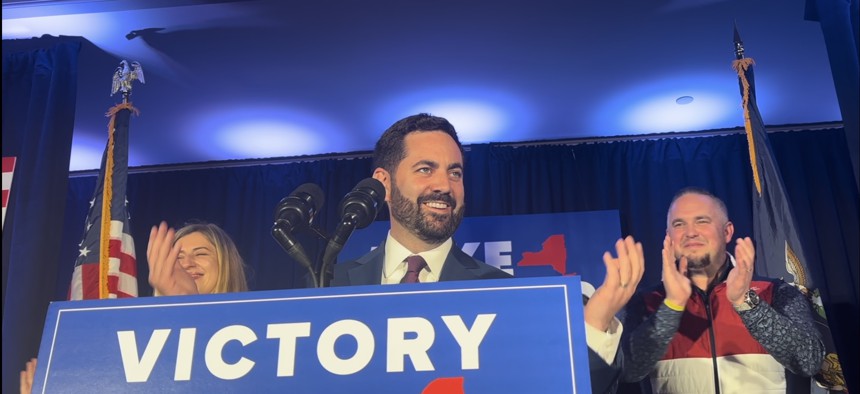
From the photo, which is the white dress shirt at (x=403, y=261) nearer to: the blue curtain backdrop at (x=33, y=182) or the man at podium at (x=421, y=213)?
the man at podium at (x=421, y=213)

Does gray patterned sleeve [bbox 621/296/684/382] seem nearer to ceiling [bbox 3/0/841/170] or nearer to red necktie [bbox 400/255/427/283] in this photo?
red necktie [bbox 400/255/427/283]

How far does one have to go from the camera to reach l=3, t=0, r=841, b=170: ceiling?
10.3 ft

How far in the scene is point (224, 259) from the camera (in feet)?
9.61

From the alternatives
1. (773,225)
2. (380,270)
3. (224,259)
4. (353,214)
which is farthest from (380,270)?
(773,225)

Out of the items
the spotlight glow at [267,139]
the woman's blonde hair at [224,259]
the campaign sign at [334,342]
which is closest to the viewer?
the campaign sign at [334,342]

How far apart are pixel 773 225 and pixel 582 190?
5.16 feet

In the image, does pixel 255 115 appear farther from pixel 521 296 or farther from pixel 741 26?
pixel 521 296

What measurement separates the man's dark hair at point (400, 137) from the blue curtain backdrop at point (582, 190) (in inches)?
55.5

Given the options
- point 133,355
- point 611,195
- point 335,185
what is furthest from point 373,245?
point 133,355

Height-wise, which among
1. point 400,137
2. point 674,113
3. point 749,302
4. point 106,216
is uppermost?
point 674,113

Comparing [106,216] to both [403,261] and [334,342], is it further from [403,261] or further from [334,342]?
[334,342]

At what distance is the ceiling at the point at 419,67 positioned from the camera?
3125 millimetres

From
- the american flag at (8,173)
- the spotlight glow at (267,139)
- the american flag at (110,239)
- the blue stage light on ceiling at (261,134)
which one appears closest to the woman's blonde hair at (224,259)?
the american flag at (110,239)

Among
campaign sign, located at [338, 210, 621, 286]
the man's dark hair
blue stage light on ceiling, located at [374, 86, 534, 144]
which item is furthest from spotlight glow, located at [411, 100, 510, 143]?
the man's dark hair
